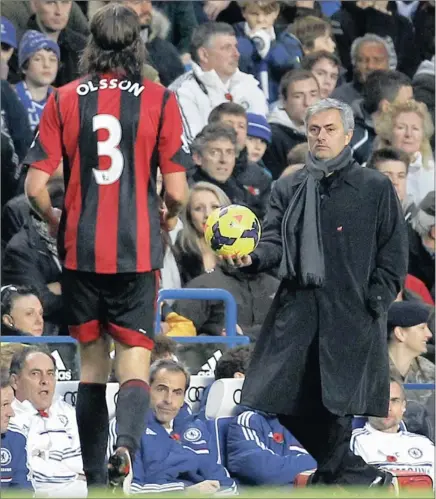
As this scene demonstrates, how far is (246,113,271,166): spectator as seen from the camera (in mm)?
11891

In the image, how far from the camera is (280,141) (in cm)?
1232

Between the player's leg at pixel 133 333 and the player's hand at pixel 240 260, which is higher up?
the player's hand at pixel 240 260

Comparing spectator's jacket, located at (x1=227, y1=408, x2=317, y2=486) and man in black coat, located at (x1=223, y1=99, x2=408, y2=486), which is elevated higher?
man in black coat, located at (x1=223, y1=99, x2=408, y2=486)

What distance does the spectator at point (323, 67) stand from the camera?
1294cm

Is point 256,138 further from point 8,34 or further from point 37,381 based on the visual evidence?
point 37,381

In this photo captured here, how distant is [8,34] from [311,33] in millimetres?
3403

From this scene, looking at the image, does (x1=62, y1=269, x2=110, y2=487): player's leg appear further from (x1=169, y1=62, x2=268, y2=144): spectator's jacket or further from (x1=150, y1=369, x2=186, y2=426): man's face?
(x1=169, y1=62, x2=268, y2=144): spectator's jacket

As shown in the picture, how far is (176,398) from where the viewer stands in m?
8.25

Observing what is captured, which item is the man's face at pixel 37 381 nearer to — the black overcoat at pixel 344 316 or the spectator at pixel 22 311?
the spectator at pixel 22 311

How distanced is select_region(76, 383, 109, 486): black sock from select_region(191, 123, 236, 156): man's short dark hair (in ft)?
14.8

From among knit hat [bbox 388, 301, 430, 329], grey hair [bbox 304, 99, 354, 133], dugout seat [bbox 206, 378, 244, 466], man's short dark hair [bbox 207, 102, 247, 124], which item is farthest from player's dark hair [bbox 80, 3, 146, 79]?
man's short dark hair [bbox 207, 102, 247, 124]

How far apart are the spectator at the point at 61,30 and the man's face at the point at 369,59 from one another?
2893mm

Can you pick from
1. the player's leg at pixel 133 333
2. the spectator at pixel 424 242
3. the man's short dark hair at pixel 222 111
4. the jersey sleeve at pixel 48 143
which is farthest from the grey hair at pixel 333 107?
the spectator at pixel 424 242

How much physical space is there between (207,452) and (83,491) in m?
1.11
